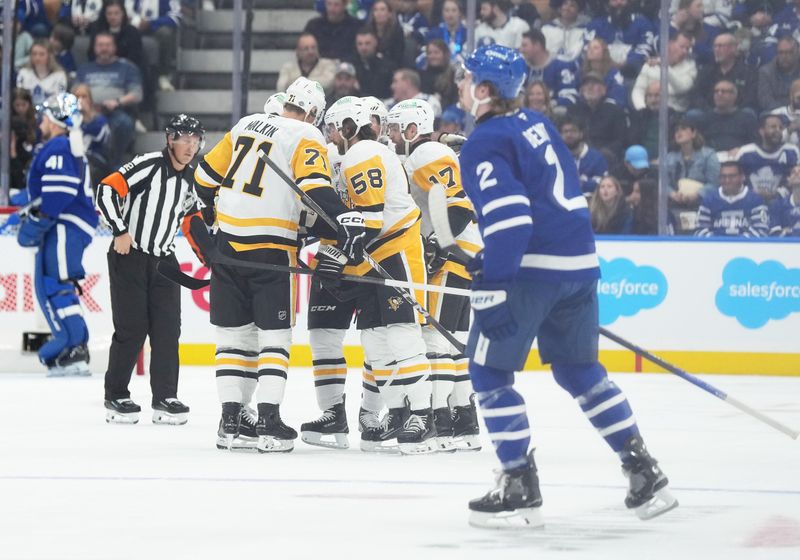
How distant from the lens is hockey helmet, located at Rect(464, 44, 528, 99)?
14.1 ft

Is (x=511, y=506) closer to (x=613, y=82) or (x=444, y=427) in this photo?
(x=444, y=427)

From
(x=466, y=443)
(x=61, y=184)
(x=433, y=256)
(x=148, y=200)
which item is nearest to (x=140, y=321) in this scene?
(x=148, y=200)

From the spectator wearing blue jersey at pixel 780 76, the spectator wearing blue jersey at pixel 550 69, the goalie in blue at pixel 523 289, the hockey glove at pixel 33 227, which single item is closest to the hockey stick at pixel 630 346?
the goalie in blue at pixel 523 289

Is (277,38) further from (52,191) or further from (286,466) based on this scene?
(286,466)

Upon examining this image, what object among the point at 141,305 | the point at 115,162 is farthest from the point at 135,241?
the point at 115,162

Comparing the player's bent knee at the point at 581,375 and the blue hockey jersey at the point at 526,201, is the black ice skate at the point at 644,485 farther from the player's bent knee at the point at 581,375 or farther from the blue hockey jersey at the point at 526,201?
the blue hockey jersey at the point at 526,201

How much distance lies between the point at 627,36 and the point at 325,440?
4.95 m

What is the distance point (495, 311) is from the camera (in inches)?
161

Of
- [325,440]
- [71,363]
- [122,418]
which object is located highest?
[325,440]

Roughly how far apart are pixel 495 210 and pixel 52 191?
5002 mm

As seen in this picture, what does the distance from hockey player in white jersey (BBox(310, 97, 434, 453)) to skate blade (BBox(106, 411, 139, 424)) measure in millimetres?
1362

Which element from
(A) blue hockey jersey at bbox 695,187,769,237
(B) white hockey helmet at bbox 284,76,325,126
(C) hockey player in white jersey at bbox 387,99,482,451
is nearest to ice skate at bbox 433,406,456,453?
(C) hockey player in white jersey at bbox 387,99,482,451

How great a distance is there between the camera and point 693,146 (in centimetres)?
988

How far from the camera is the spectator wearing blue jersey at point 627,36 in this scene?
1004cm
